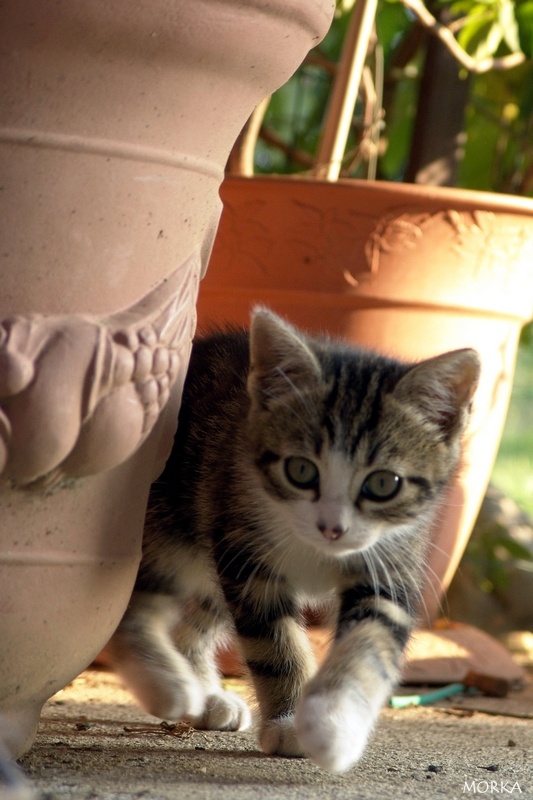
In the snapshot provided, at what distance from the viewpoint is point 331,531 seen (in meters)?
1.43

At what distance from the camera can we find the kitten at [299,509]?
1470mm

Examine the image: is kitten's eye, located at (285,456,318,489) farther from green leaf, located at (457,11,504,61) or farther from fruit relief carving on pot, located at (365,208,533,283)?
green leaf, located at (457,11,504,61)

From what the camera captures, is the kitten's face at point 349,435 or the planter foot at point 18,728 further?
the kitten's face at point 349,435

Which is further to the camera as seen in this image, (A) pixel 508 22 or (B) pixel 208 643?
(A) pixel 508 22

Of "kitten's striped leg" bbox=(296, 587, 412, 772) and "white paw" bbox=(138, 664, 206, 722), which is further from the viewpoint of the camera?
"white paw" bbox=(138, 664, 206, 722)

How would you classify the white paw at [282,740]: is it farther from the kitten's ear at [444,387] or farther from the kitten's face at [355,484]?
the kitten's ear at [444,387]

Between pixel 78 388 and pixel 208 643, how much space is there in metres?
0.92

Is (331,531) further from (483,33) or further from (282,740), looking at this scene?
(483,33)

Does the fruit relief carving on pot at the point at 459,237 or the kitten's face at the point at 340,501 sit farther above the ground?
the fruit relief carving on pot at the point at 459,237

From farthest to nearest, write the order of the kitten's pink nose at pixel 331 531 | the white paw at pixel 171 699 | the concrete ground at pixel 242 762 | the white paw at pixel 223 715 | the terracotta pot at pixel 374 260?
the terracotta pot at pixel 374 260, the white paw at pixel 223 715, the white paw at pixel 171 699, the kitten's pink nose at pixel 331 531, the concrete ground at pixel 242 762

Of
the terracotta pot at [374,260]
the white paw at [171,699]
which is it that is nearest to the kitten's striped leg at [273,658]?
the white paw at [171,699]

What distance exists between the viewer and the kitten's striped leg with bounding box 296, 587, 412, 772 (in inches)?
48.0

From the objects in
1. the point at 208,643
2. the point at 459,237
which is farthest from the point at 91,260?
the point at 459,237

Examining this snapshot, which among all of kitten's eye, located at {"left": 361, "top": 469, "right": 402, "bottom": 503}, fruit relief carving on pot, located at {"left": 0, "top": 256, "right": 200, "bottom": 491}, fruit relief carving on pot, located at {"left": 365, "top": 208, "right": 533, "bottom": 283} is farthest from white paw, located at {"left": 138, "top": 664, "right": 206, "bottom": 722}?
fruit relief carving on pot, located at {"left": 365, "top": 208, "right": 533, "bottom": 283}
